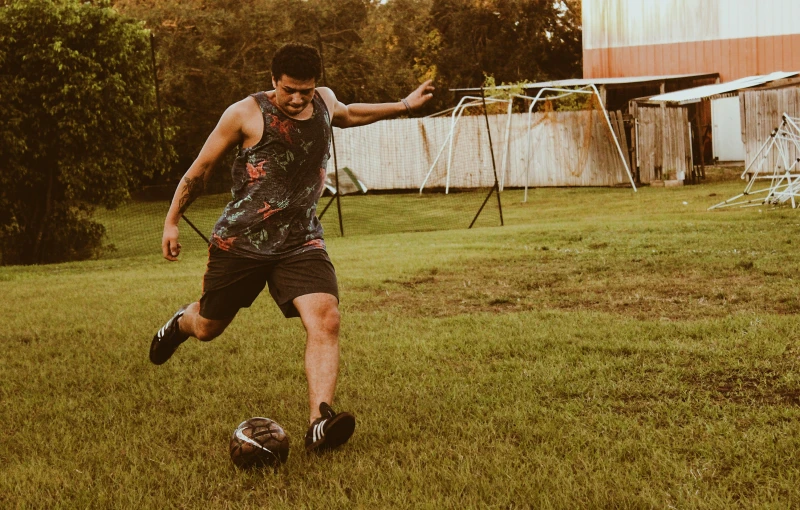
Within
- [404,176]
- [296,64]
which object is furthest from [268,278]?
[404,176]

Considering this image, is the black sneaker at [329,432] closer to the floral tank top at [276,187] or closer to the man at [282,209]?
the man at [282,209]

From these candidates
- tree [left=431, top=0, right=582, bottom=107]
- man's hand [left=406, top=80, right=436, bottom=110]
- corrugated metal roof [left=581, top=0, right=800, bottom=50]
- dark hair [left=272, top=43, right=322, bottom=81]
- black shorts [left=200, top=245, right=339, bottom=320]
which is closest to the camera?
dark hair [left=272, top=43, right=322, bottom=81]

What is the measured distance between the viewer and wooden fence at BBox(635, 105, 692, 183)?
77.1ft

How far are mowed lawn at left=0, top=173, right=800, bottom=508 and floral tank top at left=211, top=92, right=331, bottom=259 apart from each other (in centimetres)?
92

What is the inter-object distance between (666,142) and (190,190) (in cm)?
2077

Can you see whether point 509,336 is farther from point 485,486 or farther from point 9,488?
point 9,488

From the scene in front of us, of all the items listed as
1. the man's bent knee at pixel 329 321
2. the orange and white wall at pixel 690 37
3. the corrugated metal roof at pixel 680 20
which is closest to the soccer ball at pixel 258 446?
the man's bent knee at pixel 329 321

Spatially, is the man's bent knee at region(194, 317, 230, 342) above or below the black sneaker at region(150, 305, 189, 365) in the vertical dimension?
above

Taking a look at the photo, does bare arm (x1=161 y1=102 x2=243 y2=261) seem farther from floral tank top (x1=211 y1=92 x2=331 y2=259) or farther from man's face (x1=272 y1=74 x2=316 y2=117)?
man's face (x1=272 y1=74 x2=316 y2=117)

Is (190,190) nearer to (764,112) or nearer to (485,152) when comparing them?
(764,112)

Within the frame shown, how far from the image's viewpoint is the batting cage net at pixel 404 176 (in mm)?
21703

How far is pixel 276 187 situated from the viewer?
4.38 meters

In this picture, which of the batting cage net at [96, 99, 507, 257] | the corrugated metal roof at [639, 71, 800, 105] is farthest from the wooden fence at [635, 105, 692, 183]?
the batting cage net at [96, 99, 507, 257]

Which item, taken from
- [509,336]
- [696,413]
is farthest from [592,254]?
[696,413]
